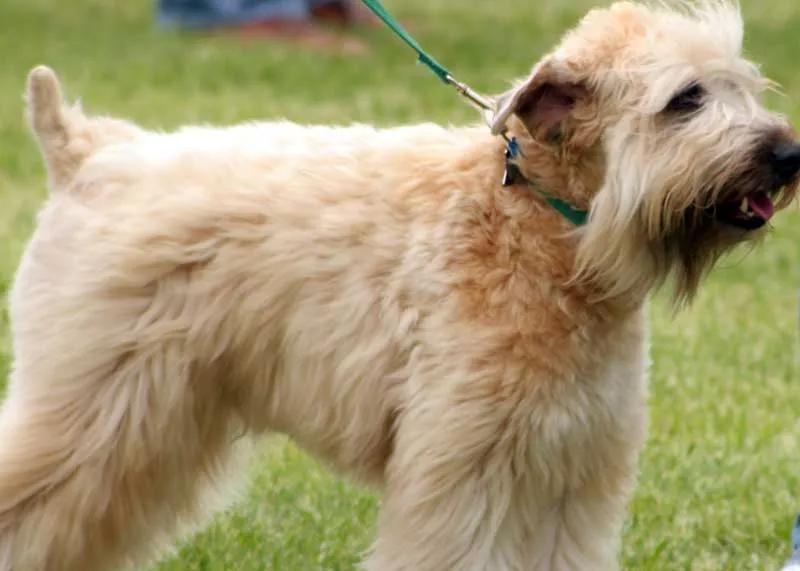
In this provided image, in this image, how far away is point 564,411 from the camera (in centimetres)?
474

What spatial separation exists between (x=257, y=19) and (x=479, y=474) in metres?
13.0

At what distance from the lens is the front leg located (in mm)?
4715

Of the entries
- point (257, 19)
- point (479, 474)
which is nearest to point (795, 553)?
point (479, 474)

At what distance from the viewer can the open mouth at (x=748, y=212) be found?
461 centimetres

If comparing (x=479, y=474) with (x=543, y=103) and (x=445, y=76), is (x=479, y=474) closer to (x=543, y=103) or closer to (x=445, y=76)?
(x=543, y=103)

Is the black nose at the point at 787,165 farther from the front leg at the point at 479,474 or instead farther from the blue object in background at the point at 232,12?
the blue object in background at the point at 232,12

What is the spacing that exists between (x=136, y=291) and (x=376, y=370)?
28.8 inches

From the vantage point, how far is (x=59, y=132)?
545 cm

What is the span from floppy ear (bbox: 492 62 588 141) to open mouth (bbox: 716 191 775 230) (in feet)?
1.61

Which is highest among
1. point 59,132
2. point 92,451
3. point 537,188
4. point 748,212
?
point 748,212

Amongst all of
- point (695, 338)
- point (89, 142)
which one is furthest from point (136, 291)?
point (695, 338)

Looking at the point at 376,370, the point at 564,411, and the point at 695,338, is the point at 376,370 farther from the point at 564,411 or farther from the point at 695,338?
the point at 695,338

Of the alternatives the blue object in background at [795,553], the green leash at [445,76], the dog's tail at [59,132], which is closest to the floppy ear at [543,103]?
the green leash at [445,76]

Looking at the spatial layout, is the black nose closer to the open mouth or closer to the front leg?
the open mouth
